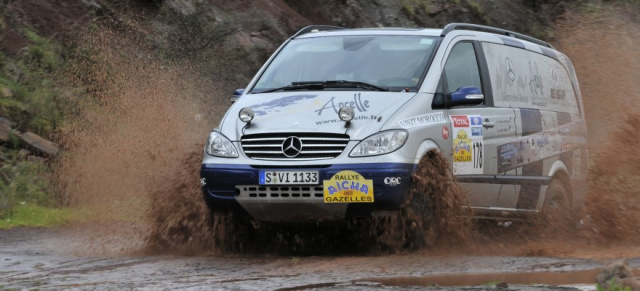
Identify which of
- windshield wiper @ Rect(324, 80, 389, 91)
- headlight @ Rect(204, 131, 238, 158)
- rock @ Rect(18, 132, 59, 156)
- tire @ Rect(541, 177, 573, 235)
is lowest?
tire @ Rect(541, 177, 573, 235)

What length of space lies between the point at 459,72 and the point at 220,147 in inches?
94.3

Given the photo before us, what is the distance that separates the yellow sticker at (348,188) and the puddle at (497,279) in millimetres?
1093

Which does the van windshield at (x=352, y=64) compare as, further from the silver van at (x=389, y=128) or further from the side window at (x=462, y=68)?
the side window at (x=462, y=68)

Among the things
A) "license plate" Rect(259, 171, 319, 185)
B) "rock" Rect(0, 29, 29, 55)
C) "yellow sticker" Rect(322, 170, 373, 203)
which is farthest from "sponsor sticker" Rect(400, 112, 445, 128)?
"rock" Rect(0, 29, 29, 55)

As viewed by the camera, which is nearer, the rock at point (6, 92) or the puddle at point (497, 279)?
the puddle at point (497, 279)

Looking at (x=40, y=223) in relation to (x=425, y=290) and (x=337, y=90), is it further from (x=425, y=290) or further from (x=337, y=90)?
(x=425, y=290)

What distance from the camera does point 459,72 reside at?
31.9 feet

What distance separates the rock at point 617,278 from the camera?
609 centimetres

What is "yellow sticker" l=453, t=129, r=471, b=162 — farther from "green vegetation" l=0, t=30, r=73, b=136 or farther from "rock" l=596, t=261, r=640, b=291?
"green vegetation" l=0, t=30, r=73, b=136

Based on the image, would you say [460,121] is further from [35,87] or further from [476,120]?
[35,87]

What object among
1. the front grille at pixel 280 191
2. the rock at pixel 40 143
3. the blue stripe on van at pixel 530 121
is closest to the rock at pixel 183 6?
the rock at pixel 40 143

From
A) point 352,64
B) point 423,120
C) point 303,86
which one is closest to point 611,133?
point 352,64

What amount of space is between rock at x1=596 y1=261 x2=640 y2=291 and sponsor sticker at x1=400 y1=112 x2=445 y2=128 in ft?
8.36

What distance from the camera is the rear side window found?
10.2m
